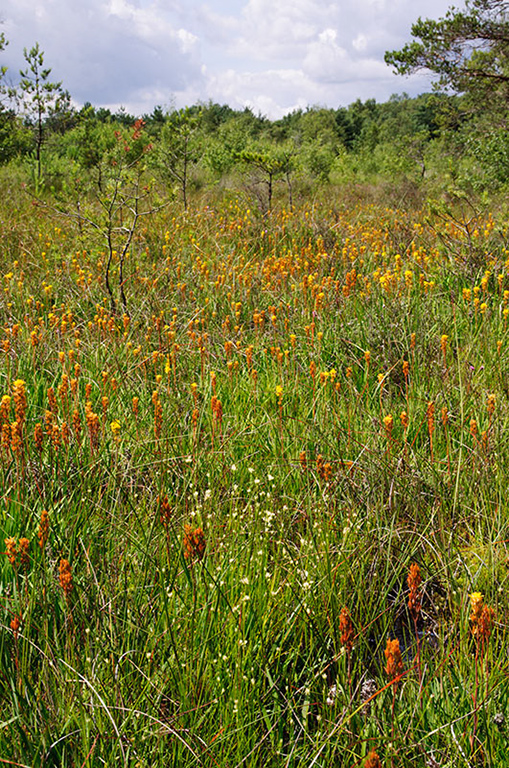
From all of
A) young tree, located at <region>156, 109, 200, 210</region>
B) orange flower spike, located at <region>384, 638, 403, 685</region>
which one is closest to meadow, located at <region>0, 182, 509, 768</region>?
orange flower spike, located at <region>384, 638, 403, 685</region>

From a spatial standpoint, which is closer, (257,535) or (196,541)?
(196,541)

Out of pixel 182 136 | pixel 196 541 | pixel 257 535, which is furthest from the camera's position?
pixel 182 136

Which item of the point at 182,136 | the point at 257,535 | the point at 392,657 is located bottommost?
the point at 257,535

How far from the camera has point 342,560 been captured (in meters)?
1.76

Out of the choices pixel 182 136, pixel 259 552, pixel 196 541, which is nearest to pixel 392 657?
pixel 196 541

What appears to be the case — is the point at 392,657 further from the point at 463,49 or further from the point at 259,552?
the point at 463,49

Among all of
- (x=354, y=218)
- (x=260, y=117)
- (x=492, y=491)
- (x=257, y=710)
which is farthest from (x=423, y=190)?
(x=260, y=117)

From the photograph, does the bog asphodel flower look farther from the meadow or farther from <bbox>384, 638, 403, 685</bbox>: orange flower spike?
<bbox>384, 638, 403, 685</bbox>: orange flower spike

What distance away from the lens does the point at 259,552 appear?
5.56 ft

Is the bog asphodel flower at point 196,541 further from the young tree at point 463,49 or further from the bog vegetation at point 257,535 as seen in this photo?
the young tree at point 463,49

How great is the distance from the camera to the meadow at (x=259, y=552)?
50.7 inches

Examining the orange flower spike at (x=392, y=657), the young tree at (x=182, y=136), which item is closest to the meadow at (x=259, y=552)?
the orange flower spike at (x=392, y=657)

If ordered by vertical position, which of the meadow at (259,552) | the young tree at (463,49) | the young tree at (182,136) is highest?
the young tree at (463,49)

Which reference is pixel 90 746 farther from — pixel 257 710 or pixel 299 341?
pixel 299 341
